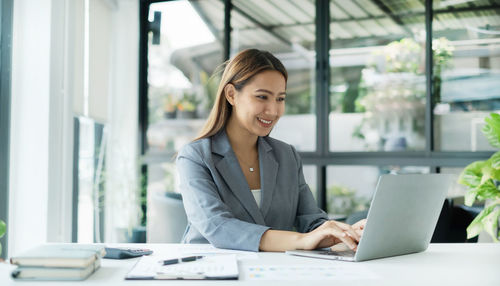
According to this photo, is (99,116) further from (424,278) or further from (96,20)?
(424,278)

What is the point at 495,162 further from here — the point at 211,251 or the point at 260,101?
the point at 211,251

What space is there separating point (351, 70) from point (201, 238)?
3134mm

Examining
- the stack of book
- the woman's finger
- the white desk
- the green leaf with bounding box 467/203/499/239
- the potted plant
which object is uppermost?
the potted plant

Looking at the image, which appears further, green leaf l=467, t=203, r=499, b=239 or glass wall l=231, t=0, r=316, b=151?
glass wall l=231, t=0, r=316, b=151

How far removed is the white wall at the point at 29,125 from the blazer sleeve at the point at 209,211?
1.40 m

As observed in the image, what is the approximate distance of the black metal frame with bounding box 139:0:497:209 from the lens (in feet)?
14.2

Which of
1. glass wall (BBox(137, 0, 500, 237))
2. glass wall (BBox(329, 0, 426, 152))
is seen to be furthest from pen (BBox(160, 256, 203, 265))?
glass wall (BBox(329, 0, 426, 152))

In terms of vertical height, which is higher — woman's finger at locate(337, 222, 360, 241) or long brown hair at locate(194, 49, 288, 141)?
long brown hair at locate(194, 49, 288, 141)

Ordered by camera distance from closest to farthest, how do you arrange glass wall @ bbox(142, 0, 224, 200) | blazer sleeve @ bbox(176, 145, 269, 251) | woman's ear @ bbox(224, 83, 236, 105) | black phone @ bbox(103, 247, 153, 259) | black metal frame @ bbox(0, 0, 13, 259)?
black phone @ bbox(103, 247, 153, 259) → blazer sleeve @ bbox(176, 145, 269, 251) → woman's ear @ bbox(224, 83, 236, 105) → black metal frame @ bbox(0, 0, 13, 259) → glass wall @ bbox(142, 0, 224, 200)

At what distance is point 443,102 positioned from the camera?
438 centimetres

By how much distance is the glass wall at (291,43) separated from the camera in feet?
15.6

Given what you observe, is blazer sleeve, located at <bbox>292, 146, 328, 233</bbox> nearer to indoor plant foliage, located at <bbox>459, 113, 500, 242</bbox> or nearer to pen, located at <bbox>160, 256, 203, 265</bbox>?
pen, located at <bbox>160, 256, 203, 265</bbox>

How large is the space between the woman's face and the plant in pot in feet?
9.65

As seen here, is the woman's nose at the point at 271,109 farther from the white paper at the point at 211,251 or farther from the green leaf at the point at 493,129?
the green leaf at the point at 493,129
